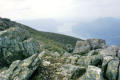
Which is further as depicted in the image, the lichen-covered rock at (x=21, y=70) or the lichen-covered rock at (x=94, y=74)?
the lichen-covered rock at (x=21, y=70)

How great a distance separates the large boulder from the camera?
83.8 feet

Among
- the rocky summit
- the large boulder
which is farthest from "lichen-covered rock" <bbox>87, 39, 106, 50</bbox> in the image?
the large boulder

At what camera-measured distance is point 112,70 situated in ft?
66.8

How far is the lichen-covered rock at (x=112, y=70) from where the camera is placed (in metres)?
20.0

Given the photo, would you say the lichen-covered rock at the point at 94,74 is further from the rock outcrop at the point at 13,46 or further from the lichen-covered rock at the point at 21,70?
the rock outcrop at the point at 13,46

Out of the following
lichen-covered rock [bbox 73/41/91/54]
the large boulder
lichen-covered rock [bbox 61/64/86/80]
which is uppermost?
the large boulder

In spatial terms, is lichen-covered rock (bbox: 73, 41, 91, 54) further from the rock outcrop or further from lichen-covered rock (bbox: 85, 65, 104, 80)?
lichen-covered rock (bbox: 85, 65, 104, 80)

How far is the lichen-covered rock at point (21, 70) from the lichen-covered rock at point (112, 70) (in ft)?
31.5

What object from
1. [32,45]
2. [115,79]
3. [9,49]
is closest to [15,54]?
[9,49]

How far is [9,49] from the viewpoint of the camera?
26047 mm

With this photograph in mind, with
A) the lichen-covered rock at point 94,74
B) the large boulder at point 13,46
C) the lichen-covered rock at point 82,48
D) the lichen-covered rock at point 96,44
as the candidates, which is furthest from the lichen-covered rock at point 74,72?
the lichen-covered rock at point 96,44

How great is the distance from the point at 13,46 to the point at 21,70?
786cm

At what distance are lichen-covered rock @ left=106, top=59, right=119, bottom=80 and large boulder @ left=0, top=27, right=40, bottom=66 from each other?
1413cm

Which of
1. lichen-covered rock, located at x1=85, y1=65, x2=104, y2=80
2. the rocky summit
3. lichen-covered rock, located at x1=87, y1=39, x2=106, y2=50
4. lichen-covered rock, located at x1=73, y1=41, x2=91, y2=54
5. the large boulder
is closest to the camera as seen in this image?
lichen-covered rock, located at x1=85, y1=65, x2=104, y2=80
